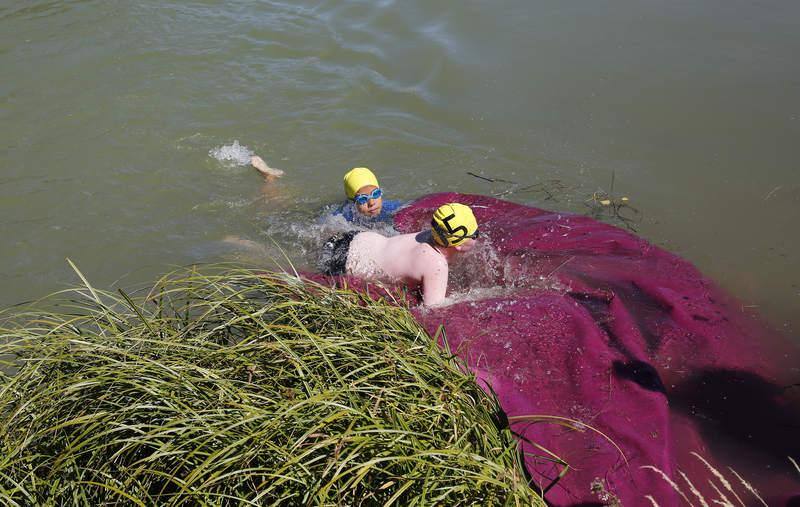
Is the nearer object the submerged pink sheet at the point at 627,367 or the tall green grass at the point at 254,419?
the tall green grass at the point at 254,419

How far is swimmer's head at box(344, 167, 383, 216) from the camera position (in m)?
6.12

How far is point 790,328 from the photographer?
16.6ft

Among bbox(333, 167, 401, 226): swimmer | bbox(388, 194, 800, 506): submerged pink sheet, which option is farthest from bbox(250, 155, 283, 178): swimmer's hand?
bbox(388, 194, 800, 506): submerged pink sheet

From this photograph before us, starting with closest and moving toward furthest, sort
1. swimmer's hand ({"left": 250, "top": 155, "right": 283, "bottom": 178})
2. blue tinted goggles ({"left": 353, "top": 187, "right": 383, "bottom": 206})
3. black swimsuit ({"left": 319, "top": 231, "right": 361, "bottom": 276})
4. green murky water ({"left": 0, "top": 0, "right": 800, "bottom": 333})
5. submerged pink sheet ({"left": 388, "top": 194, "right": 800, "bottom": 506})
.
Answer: submerged pink sheet ({"left": 388, "top": 194, "right": 800, "bottom": 506}), black swimsuit ({"left": 319, "top": 231, "right": 361, "bottom": 276}), blue tinted goggles ({"left": 353, "top": 187, "right": 383, "bottom": 206}), green murky water ({"left": 0, "top": 0, "right": 800, "bottom": 333}), swimmer's hand ({"left": 250, "top": 155, "right": 283, "bottom": 178})

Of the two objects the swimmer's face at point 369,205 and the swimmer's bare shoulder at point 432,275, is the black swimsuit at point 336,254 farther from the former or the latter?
the swimmer's bare shoulder at point 432,275

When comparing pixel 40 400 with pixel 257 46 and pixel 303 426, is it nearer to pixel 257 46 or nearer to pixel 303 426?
pixel 303 426

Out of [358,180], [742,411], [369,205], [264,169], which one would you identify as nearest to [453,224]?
[369,205]

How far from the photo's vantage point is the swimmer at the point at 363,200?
612cm

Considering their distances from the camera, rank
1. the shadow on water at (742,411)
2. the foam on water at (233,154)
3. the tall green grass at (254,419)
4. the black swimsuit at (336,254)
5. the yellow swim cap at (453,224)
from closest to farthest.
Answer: the tall green grass at (254,419) < the shadow on water at (742,411) < the yellow swim cap at (453,224) < the black swimsuit at (336,254) < the foam on water at (233,154)

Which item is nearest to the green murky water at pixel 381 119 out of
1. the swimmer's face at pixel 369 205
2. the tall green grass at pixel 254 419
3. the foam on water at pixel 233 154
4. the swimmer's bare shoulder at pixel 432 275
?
the foam on water at pixel 233 154

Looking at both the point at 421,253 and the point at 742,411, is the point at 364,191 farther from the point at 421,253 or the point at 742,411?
the point at 742,411

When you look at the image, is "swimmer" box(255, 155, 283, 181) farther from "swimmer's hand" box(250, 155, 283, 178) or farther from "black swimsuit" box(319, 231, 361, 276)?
"black swimsuit" box(319, 231, 361, 276)

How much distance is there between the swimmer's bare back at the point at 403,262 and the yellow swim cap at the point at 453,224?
0.16 metres

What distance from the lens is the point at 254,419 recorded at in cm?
266
